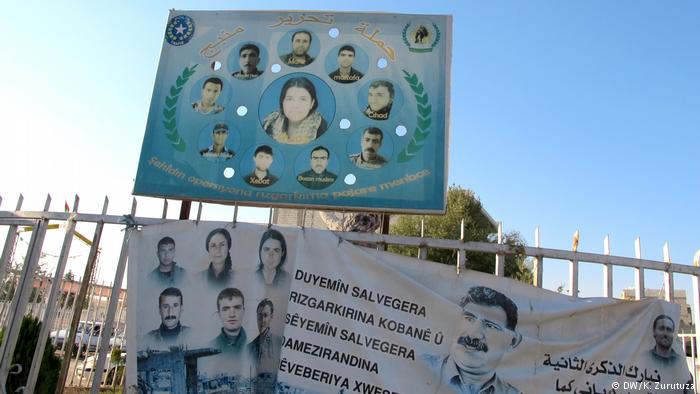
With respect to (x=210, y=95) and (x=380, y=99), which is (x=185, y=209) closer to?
(x=210, y=95)

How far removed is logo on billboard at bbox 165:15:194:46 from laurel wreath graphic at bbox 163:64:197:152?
340 millimetres

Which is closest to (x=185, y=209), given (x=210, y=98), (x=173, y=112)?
(x=173, y=112)

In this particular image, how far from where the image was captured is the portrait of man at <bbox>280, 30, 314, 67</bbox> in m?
4.84

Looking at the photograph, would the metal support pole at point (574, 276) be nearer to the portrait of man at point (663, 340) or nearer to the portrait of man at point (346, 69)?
the portrait of man at point (663, 340)

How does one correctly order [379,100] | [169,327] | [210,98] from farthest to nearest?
[210,98] → [379,100] → [169,327]

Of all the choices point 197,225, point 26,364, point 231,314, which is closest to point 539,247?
point 231,314

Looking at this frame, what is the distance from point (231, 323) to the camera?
13.3 feet

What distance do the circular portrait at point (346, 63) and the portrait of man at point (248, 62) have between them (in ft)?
2.25

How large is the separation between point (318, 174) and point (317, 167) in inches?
2.6

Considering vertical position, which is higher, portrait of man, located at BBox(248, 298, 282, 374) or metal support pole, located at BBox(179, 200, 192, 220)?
metal support pole, located at BBox(179, 200, 192, 220)

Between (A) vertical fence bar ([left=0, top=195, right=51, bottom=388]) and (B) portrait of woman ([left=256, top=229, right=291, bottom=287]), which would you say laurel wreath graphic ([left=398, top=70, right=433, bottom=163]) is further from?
(A) vertical fence bar ([left=0, top=195, right=51, bottom=388])

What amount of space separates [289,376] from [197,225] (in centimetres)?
148

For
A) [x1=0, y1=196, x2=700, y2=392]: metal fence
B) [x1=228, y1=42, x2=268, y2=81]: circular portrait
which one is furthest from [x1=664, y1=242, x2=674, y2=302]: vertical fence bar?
[x1=228, y1=42, x2=268, y2=81]: circular portrait

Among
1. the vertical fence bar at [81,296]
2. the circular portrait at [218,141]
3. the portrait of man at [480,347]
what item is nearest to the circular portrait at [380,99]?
the circular portrait at [218,141]
